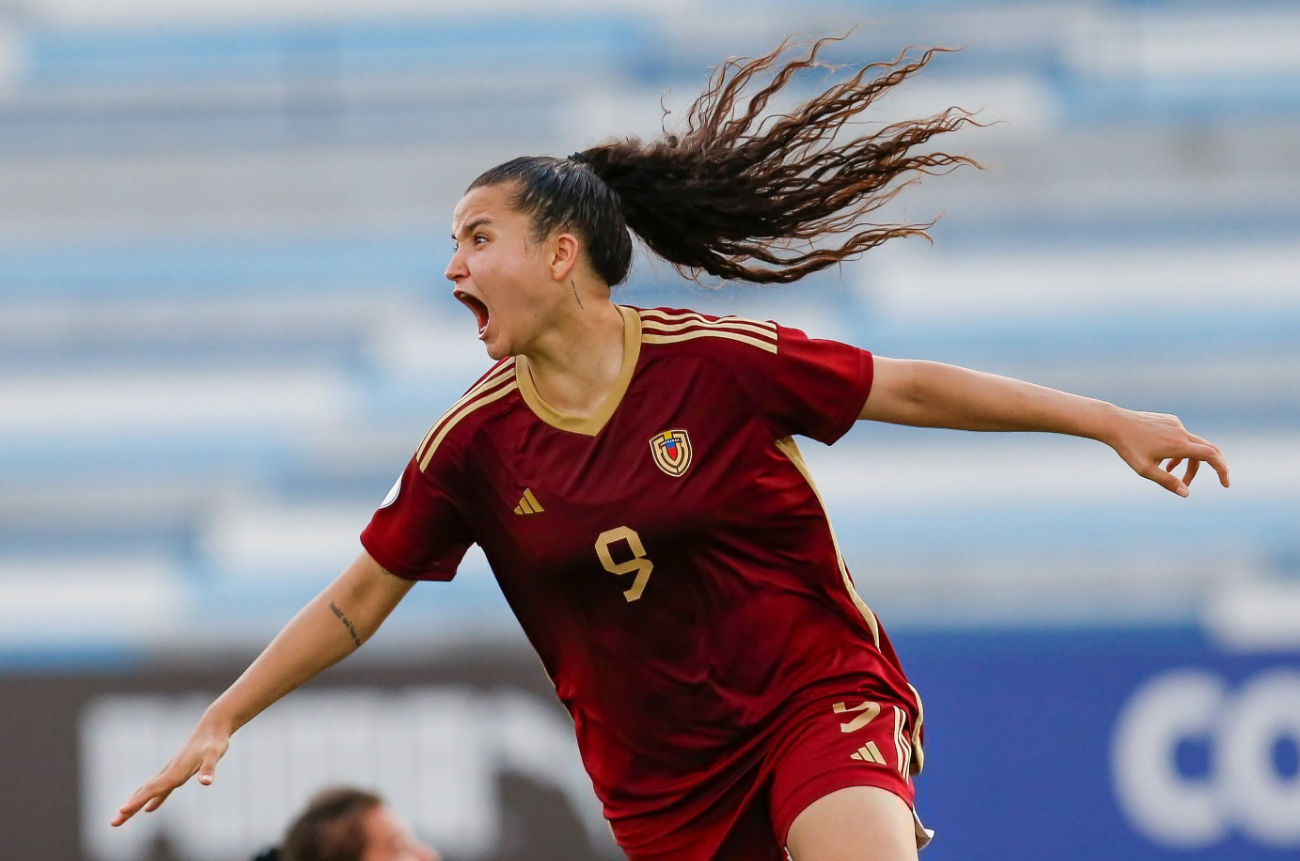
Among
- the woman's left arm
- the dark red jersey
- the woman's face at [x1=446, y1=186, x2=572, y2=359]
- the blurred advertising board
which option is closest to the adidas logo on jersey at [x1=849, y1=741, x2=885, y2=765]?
the dark red jersey

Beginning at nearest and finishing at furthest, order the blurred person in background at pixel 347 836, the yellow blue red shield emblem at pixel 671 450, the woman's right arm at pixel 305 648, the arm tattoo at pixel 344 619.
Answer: the yellow blue red shield emblem at pixel 671 450, the woman's right arm at pixel 305 648, the arm tattoo at pixel 344 619, the blurred person in background at pixel 347 836

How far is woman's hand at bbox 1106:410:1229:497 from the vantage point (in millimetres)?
3410

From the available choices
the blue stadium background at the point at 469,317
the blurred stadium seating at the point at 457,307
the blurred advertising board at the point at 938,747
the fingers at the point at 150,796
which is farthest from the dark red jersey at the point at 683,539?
the blurred stadium seating at the point at 457,307

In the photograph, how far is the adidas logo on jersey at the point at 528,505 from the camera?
3.52 metres

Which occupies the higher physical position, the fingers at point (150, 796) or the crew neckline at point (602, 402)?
the crew neckline at point (602, 402)

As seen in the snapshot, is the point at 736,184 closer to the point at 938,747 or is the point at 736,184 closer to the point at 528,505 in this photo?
the point at 528,505

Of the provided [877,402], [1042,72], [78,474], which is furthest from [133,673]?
[1042,72]

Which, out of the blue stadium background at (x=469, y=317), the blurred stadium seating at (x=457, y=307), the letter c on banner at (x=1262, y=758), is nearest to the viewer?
the letter c on banner at (x=1262, y=758)

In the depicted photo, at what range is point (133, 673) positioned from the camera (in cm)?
718

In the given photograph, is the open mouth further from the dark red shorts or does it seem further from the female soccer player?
the dark red shorts

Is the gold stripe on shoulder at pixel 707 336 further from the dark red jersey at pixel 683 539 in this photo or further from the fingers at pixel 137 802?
the fingers at pixel 137 802

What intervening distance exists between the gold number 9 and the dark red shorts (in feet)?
1.36

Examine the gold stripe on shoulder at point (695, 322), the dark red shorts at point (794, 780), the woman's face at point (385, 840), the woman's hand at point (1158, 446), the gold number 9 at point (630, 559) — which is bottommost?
the woman's face at point (385, 840)

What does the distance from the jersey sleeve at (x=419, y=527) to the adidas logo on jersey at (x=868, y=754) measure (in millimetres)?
949
